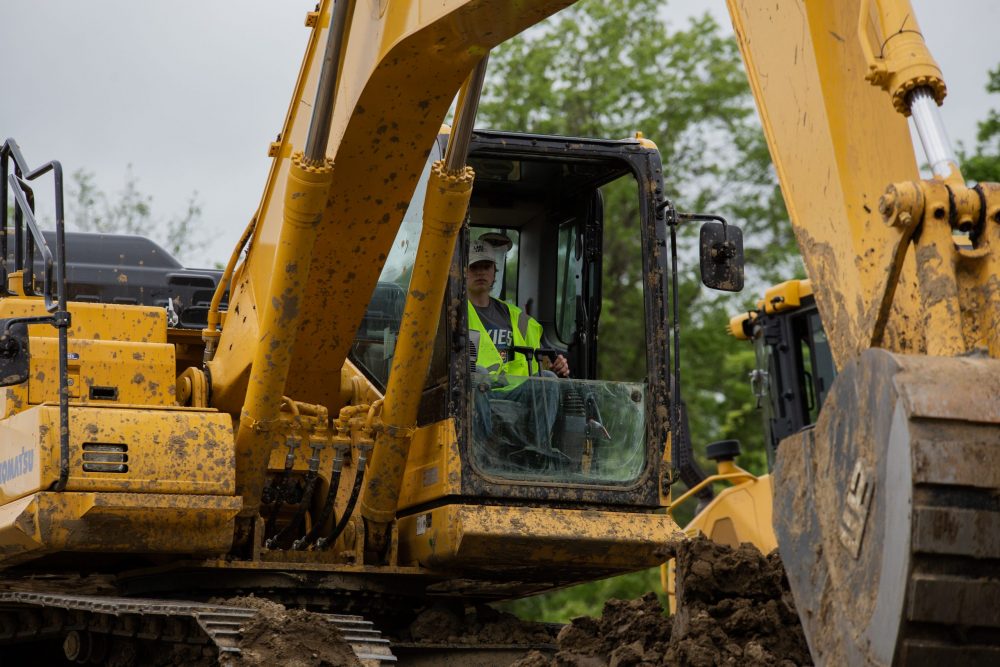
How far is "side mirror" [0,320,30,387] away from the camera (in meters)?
5.05

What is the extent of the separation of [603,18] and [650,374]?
63.5 ft

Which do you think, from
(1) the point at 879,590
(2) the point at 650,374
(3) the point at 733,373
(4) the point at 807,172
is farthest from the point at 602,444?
(3) the point at 733,373

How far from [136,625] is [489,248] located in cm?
228

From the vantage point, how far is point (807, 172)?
11.7ft

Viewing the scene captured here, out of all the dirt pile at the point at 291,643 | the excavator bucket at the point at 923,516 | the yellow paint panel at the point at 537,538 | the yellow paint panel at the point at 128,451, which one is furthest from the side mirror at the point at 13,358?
the excavator bucket at the point at 923,516

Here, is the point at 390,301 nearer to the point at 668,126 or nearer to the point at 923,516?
the point at 923,516

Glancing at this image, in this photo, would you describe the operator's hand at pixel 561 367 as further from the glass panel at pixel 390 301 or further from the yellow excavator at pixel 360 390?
the glass panel at pixel 390 301

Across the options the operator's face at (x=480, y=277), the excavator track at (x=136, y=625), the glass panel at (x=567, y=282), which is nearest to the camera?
the excavator track at (x=136, y=625)

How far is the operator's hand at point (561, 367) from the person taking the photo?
6281mm

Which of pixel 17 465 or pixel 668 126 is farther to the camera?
pixel 668 126

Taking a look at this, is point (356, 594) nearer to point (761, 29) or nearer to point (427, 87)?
point (427, 87)

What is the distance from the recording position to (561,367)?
630 centimetres

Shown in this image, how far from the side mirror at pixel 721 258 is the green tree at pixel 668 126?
49.8ft

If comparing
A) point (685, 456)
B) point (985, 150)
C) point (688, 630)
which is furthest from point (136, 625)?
point (985, 150)
